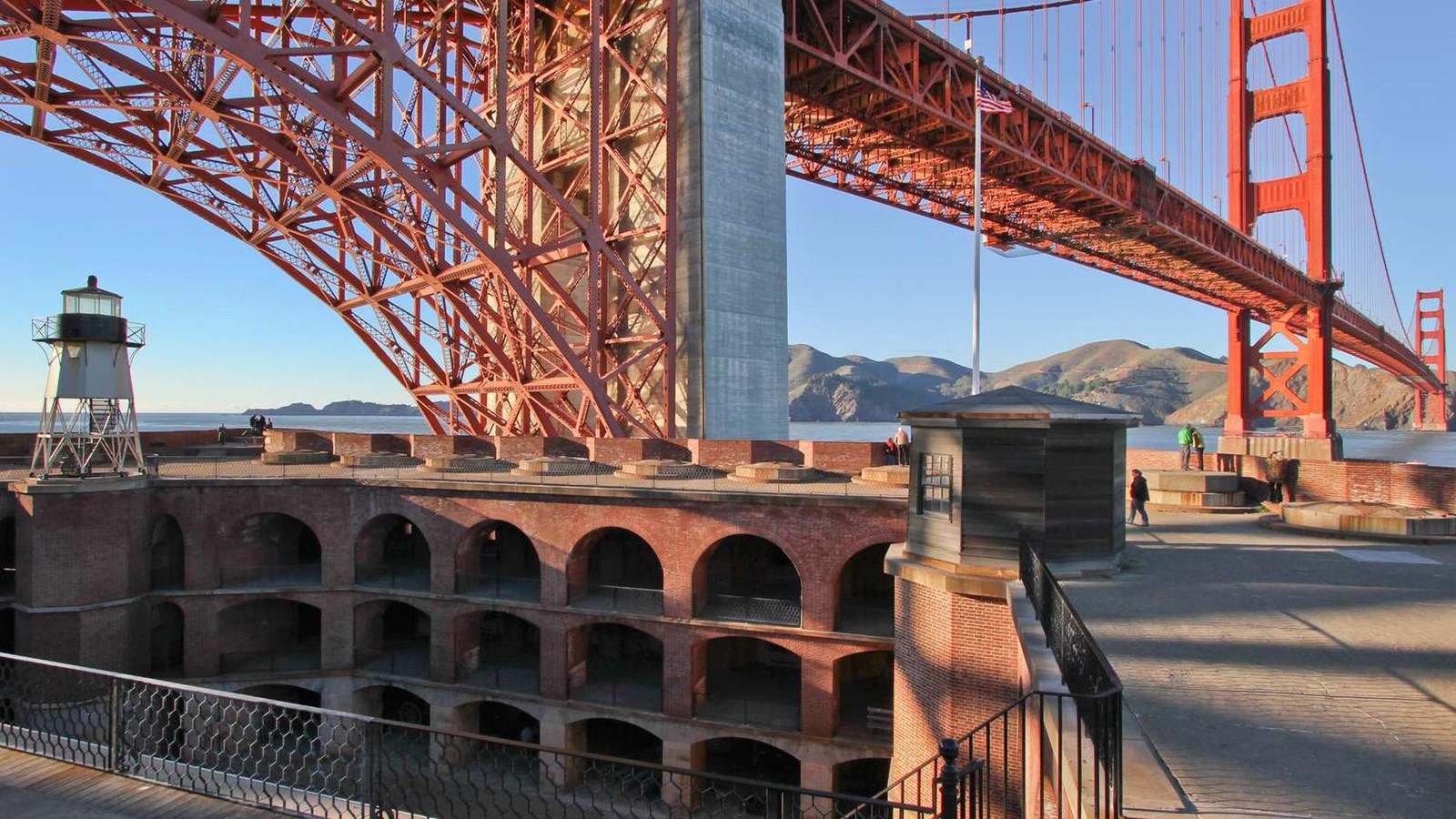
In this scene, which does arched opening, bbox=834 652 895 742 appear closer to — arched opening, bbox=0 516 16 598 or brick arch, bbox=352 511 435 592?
brick arch, bbox=352 511 435 592

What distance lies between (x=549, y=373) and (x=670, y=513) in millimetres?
9453

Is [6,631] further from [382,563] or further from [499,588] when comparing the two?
[499,588]

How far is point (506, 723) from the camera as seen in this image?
2253cm

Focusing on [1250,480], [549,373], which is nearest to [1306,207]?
[1250,480]

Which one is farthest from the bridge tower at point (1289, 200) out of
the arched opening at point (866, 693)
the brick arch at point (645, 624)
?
the brick arch at point (645, 624)

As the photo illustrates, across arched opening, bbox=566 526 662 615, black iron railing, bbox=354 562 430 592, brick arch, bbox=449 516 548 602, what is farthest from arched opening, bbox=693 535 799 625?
black iron railing, bbox=354 562 430 592

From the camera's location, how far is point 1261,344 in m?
59.0

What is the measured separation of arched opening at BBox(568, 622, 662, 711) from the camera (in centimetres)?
1978

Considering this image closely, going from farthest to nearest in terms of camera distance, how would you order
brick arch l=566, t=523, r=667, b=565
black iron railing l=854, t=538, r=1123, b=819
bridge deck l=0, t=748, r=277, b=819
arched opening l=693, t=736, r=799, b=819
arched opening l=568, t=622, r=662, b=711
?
arched opening l=568, t=622, r=662, b=711 → brick arch l=566, t=523, r=667, b=565 → arched opening l=693, t=736, r=799, b=819 → bridge deck l=0, t=748, r=277, b=819 → black iron railing l=854, t=538, r=1123, b=819

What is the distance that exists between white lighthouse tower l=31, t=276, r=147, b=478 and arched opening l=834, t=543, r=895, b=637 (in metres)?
18.8

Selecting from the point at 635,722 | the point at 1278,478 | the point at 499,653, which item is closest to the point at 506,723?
the point at 499,653

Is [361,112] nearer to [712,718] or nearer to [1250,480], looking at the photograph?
[712,718]

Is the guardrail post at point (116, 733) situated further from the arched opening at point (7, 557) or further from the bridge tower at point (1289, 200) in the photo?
the bridge tower at point (1289, 200)

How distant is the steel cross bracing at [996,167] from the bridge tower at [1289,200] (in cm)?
188
